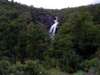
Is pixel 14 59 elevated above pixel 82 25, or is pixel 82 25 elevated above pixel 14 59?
pixel 82 25

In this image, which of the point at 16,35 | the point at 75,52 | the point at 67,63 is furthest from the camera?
the point at 16,35

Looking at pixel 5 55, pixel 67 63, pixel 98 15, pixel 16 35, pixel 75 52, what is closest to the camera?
Result: pixel 67 63

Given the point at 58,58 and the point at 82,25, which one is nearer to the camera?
the point at 58,58

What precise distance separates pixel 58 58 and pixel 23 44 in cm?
540

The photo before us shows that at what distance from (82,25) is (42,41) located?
4.43 metres

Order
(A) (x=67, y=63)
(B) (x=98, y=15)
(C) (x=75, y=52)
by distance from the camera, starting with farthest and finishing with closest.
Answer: (B) (x=98, y=15), (C) (x=75, y=52), (A) (x=67, y=63)

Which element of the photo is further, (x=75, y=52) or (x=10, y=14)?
(x=10, y=14)

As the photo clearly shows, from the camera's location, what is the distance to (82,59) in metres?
30.4

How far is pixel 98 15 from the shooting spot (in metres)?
42.2

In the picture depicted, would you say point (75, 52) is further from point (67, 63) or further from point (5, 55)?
point (5, 55)

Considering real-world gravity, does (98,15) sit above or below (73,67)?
above

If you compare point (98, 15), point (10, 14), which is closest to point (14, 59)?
point (10, 14)

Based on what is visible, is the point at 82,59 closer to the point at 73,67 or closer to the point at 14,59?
the point at 73,67

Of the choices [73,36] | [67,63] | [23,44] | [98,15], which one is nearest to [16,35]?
[23,44]
